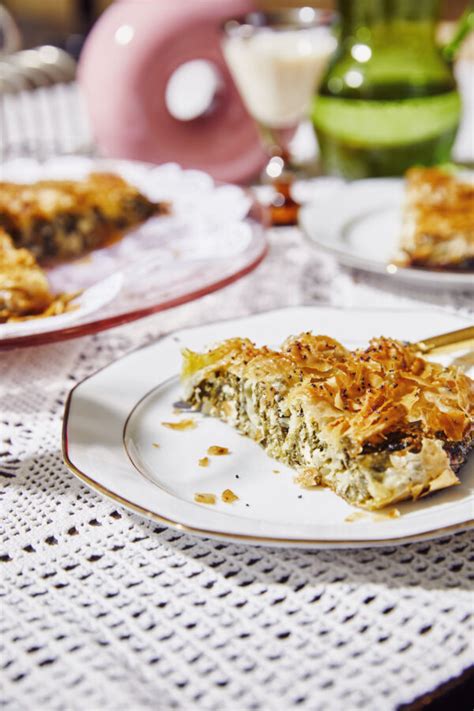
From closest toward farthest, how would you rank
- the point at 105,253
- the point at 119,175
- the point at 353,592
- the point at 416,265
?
the point at 353,592, the point at 416,265, the point at 105,253, the point at 119,175

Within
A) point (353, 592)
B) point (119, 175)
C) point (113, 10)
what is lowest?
point (353, 592)

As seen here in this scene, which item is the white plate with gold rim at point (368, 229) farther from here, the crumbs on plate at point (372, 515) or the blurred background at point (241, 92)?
the crumbs on plate at point (372, 515)

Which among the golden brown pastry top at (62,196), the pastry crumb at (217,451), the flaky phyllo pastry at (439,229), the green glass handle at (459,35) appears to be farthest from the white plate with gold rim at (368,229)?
the pastry crumb at (217,451)

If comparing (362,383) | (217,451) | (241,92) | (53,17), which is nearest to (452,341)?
(362,383)

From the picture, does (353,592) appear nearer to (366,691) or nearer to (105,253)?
(366,691)

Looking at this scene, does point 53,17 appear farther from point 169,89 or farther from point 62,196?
point 62,196

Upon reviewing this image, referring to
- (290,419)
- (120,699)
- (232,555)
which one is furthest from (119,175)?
(120,699)
